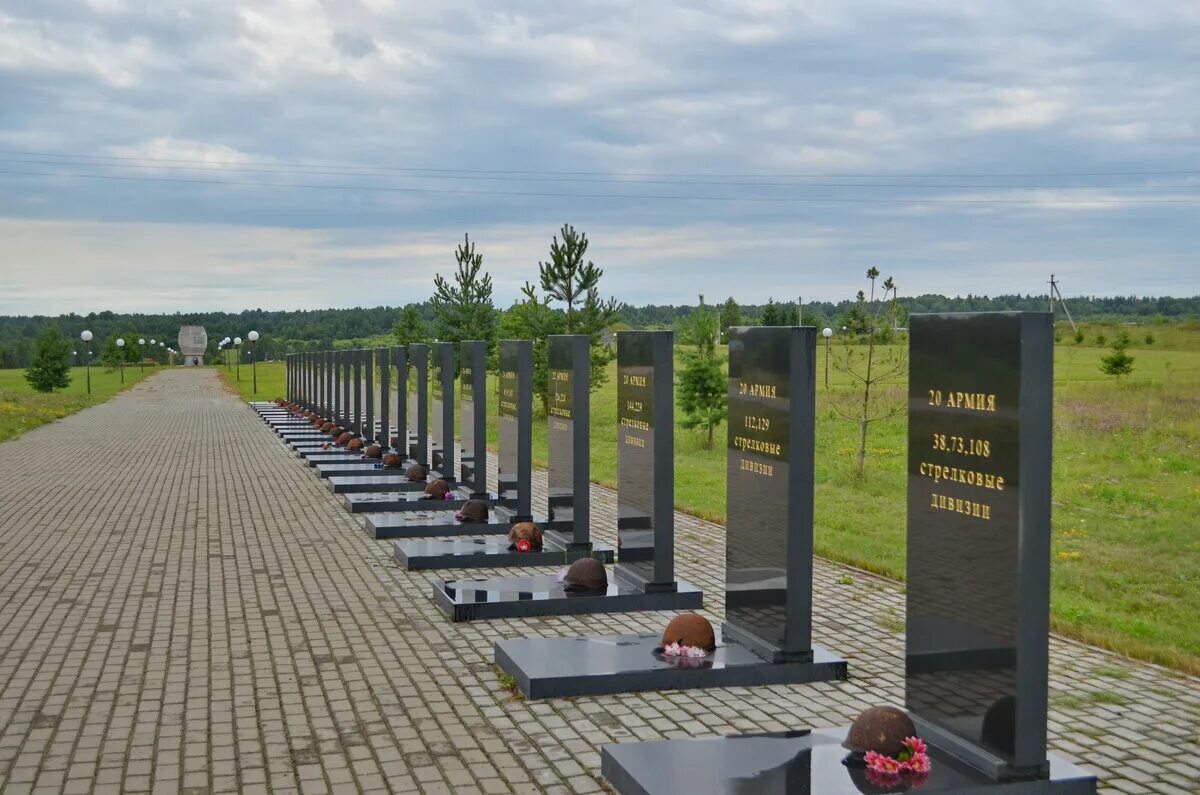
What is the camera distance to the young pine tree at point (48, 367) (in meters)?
59.2

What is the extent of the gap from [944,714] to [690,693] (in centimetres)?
170

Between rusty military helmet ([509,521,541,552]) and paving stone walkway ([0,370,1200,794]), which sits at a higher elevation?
rusty military helmet ([509,521,541,552])

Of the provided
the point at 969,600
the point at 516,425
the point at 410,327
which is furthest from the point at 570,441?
the point at 410,327

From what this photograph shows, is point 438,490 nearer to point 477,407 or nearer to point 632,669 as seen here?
point 477,407

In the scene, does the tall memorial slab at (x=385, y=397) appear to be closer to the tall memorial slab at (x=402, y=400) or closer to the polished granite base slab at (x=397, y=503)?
the tall memorial slab at (x=402, y=400)

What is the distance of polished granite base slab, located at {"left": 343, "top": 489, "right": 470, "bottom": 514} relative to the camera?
14.5 meters

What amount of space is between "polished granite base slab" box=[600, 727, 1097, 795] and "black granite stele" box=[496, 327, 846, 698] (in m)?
1.32

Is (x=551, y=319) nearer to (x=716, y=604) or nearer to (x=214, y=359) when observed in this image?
(x=716, y=604)

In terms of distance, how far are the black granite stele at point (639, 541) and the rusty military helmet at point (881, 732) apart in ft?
12.0

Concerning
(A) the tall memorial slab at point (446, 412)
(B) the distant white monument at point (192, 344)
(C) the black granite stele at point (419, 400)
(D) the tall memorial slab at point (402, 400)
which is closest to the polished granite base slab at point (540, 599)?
(A) the tall memorial slab at point (446, 412)

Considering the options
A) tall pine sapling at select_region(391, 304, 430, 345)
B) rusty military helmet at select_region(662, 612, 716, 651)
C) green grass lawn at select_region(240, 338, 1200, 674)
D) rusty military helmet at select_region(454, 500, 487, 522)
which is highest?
tall pine sapling at select_region(391, 304, 430, 345)

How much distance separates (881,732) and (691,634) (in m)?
2.11

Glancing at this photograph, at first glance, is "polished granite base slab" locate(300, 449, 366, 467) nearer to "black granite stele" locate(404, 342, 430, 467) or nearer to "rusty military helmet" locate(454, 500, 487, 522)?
"black granite stele" locate(404, 342, 430, 467)

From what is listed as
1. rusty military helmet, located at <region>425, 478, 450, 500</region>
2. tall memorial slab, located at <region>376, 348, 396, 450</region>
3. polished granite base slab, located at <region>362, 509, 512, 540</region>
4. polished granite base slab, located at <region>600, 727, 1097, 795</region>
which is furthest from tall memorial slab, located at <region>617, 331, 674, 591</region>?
tall memorial slab, located at <region>376, 348, 396, 450</region>
